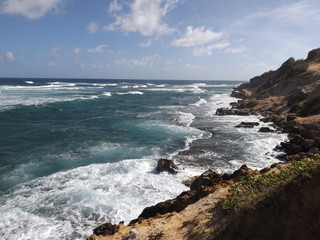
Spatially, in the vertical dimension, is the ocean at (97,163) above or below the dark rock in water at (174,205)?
below

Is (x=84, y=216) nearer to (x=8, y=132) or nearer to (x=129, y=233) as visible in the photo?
(x=129, y=233)

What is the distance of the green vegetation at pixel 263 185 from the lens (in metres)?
6.07

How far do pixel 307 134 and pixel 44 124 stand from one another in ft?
82.4

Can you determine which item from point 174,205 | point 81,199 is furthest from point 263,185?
point 81,199

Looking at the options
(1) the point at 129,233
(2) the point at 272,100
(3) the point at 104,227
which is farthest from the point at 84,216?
(2) the point at 272,100

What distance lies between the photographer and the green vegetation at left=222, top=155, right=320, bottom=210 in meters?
6.07

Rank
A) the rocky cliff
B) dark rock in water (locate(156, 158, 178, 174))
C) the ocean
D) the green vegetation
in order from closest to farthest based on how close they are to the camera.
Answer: the green vegetation < the ocean < dark rock in water (locate(156, 158, 178, 174)) < the rocky cliff

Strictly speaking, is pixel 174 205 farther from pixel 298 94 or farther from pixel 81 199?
pixel 298 94

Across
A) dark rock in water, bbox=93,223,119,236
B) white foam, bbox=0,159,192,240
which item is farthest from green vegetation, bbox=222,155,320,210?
white foam, bbox=0,159,192,240

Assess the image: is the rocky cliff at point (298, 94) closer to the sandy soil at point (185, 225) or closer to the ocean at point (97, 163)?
the ocean at point (97, 163)

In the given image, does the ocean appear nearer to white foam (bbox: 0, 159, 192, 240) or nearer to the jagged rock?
white foam (bbox: 0, 159, 192, 240)

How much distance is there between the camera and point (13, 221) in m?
10.3

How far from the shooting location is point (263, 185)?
6.58 metres

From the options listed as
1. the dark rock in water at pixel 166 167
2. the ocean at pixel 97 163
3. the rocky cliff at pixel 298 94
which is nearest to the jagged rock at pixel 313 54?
→ the rocky cliff at pixel 298 94
